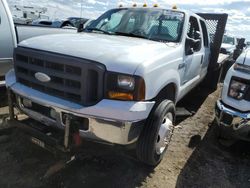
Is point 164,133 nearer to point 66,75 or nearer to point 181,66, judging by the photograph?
point 181,66

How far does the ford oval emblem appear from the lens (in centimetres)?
274

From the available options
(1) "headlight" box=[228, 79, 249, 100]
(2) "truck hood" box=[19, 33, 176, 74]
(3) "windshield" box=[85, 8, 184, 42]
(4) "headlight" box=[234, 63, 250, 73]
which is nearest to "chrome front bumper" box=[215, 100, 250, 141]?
(1) "headlight" box=[228, 79, 249, 100]

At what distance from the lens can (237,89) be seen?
3.27 meters

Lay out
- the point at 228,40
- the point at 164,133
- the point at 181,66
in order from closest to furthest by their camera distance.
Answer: the point at 164,133, the point at 181,66, the point at 228,40

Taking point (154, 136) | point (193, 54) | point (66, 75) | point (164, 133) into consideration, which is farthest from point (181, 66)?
point (66, 75)

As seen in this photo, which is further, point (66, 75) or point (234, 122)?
point (234, 122)

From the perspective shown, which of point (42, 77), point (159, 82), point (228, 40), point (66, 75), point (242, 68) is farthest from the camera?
point (228, 40)

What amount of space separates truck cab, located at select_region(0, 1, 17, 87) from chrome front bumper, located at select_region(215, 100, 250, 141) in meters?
3.51

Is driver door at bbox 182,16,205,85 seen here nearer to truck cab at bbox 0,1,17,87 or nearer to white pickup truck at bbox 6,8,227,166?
white pickup truck at bbox 6,8,227,166

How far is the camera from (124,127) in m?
2.49

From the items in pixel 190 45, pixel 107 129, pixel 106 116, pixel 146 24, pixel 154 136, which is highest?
pixel 146 24

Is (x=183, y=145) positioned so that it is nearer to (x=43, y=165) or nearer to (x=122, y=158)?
(x=122, y=158)

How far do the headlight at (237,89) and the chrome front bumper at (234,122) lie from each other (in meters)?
0.18

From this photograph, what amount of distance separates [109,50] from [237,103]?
1.77m
